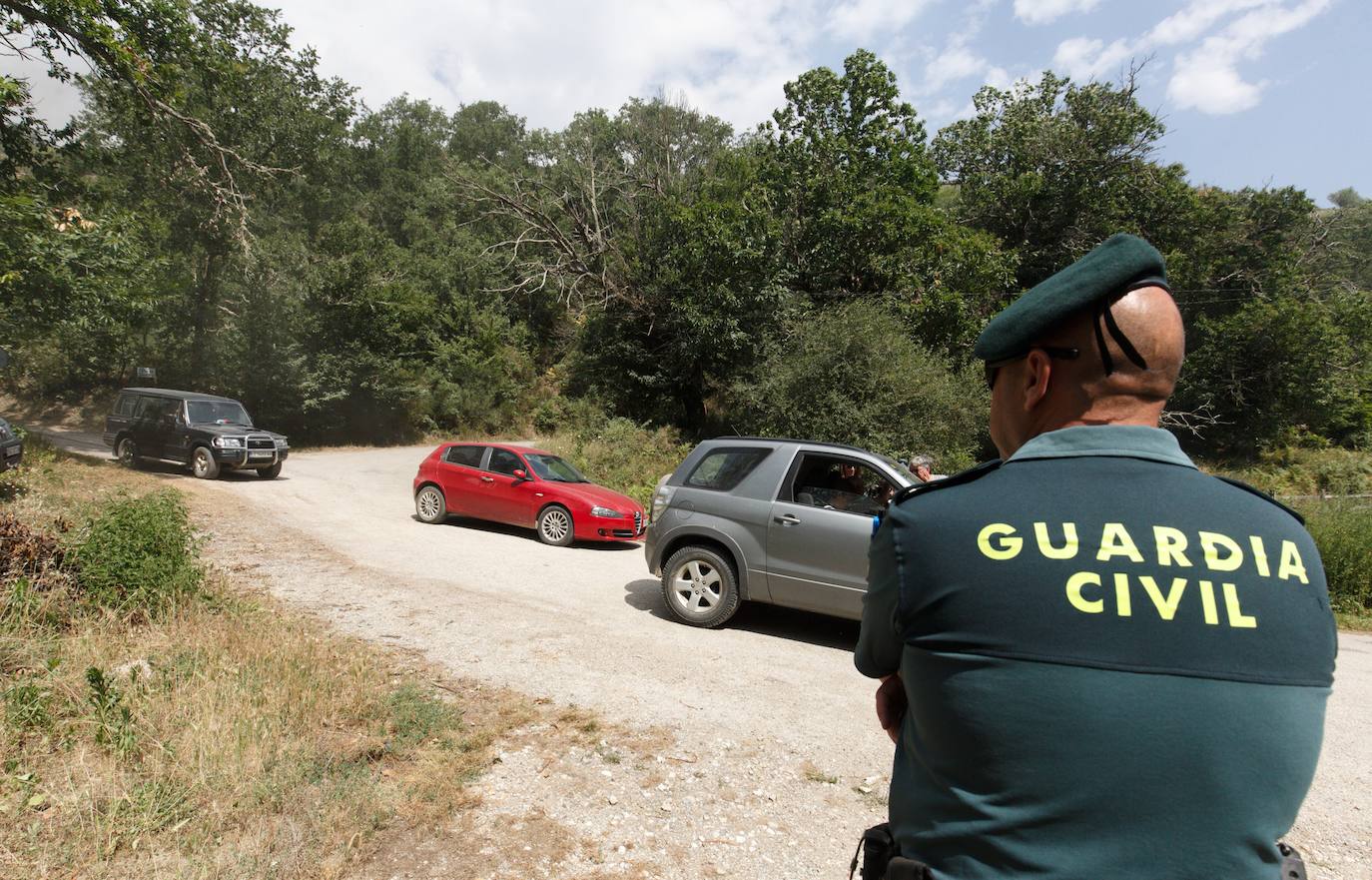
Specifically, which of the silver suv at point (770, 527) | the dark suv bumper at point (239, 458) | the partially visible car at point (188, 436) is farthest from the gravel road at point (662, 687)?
the partially visible car at point (188, 436)

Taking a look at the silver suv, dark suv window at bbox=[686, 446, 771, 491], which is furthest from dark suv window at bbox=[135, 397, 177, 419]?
dark suv window at bbox=[686, 446, 771, 491]

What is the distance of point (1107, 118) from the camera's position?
27438mm

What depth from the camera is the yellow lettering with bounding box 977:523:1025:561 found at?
128cm

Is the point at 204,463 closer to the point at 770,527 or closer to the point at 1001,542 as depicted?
the point at 770,527

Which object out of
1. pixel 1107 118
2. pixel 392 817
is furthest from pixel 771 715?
pixel 1107 118

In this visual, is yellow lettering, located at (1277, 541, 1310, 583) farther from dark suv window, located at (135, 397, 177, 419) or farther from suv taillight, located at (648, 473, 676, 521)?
dark suv window, located at (135, 397, 177, 419)

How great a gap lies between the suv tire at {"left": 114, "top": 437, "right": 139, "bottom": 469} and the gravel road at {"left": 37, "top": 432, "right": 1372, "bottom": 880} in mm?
8116

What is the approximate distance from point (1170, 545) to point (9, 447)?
17.6m

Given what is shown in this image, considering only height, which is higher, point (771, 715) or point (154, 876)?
point (771, 715)

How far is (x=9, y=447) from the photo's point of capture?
516 inches

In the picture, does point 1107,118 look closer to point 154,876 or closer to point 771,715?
point 771,715

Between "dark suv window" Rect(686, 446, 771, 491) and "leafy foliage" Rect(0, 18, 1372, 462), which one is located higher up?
"leafy foliage" Rect(0, 18, 1372, 462)

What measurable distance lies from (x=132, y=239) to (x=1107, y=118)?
31.3 meters

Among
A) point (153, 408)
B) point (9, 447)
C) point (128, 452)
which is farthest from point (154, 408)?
point (9, 447)
